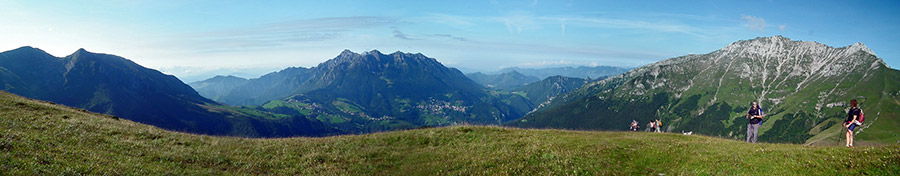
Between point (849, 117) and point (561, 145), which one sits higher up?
point (849, 117)

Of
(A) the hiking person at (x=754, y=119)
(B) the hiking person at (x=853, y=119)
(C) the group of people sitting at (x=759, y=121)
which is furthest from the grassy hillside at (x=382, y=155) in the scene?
(A) the hiking person at (x=754, y=119)

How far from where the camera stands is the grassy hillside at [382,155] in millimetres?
14250

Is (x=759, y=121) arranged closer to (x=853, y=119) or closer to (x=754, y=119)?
(x=754, y=119)

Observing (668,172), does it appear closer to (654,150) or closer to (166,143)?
(654,150)

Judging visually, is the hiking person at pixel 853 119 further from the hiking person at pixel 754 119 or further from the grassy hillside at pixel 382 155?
the hiking person at pixel 754 119

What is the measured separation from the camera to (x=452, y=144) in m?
26.2

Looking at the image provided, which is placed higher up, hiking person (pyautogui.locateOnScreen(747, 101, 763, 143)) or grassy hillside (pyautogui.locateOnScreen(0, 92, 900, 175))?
hiking person (pyautogui.locateOnScreen(747, 101, 763, 143))

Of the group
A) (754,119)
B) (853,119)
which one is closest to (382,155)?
(853,119)

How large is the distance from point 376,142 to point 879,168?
25159 mm

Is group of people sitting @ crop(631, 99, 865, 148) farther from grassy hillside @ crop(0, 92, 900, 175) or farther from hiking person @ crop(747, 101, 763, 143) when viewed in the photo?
grassy hillside @ crop(0, 92, 900, 175)

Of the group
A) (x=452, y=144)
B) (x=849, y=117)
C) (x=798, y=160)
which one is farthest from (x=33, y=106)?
(x=849, y=117)

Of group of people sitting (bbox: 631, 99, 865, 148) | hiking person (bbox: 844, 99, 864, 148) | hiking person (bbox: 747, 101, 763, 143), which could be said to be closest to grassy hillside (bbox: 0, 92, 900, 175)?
hiking person (bbox: 844, 99, 864, 148)

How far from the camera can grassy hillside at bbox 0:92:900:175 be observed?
14.2 m

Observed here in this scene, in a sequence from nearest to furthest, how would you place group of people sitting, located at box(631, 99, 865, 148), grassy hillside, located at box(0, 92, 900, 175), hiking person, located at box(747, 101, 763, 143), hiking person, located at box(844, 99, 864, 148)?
1. grassy hillside, located at box(0, 92, 900, 175)
2. hiking person, located at box(844, 99, 864, 148)
3. group of people sitting, located at box(631, 99, 865, 148)
4. hiking person, located at box(747, 101, 763, 143)
